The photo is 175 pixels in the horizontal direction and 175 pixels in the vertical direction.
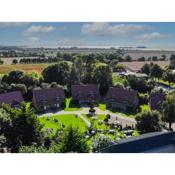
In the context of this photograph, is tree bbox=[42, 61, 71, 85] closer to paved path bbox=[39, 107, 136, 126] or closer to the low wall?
paved path bbox=[39, 107, 136, 126]

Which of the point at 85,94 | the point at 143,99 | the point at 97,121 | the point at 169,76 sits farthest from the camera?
the point at 169,76

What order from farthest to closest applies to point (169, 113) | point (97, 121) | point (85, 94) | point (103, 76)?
point (103, 76)
point (85, 94)
point (97, 121)
point (169, 113)


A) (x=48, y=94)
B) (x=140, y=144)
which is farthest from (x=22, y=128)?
(x=48, y=94)

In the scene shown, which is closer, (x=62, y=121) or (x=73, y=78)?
(x=62, y=121)

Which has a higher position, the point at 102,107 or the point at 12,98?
the point at 12,98

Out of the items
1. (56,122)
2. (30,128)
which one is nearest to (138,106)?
(56,122)

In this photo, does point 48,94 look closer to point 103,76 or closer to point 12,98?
point 12,98

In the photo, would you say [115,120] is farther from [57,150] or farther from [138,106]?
[57,150]

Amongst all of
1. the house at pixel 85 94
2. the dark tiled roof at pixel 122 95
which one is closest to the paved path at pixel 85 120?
the house at pixel 85 94
